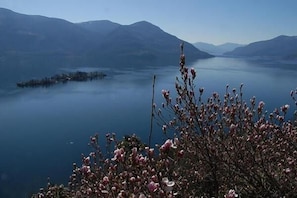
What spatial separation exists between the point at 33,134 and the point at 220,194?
88.3ft

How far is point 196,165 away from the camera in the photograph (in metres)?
4.41

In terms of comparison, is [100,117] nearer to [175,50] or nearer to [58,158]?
[58,158]

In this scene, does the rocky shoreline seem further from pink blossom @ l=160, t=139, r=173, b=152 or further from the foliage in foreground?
pink blossom @ l=160, t=139, r=173, b=152

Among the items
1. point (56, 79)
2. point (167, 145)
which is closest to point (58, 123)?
point (167, 145)

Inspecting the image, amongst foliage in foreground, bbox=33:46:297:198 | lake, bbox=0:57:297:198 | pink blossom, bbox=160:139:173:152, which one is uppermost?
pink blossom, bbox=160:139:173:152

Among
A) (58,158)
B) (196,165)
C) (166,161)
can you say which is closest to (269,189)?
(196,165)

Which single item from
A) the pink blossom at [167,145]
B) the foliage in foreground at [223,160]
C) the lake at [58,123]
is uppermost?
the pink blossom at [167,145]

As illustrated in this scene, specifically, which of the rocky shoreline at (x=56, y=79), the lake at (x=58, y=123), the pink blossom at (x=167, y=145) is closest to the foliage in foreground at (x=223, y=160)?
the pink blossom at (x=167, y=145)

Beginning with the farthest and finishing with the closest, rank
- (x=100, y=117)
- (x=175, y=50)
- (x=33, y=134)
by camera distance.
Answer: (x=175, y=50), (x=100, y=117), (x=33, y=134)

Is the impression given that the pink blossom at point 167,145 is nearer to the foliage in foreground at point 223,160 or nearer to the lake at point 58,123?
the foliage in foreground at point 223,160

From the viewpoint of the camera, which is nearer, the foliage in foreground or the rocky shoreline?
the foliage in foreground

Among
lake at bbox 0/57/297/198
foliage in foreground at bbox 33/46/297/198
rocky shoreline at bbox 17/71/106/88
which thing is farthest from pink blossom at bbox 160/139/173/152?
rocky shoreline at bbox 17/71/106/88

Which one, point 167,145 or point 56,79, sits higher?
point 167,145

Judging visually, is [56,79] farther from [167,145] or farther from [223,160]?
[167,145]
